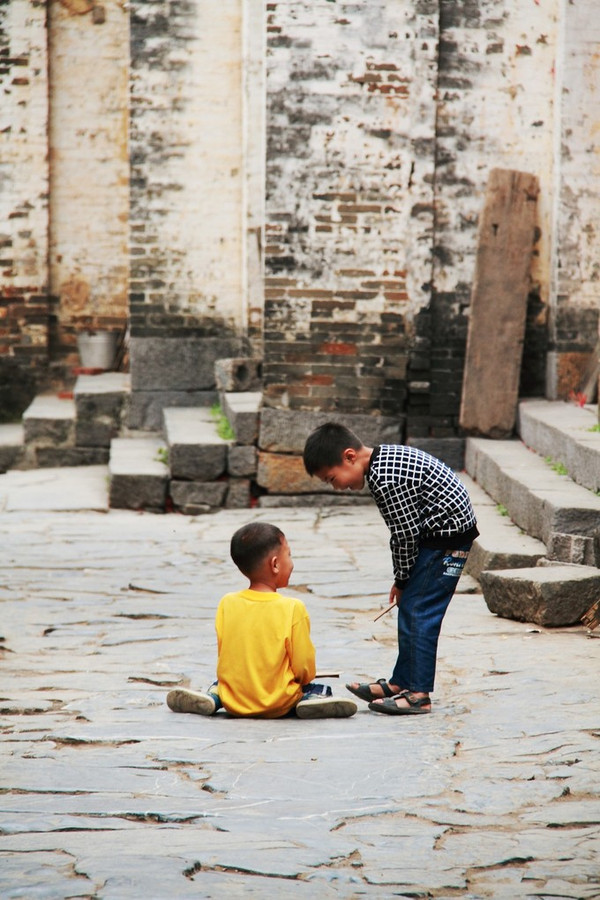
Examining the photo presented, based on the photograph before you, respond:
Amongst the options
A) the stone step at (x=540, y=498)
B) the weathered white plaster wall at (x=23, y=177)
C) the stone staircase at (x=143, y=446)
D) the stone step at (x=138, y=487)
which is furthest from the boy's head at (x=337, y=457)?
the weathered white plaster wall at (x=23, y=177)

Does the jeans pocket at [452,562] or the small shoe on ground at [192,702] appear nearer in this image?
the small shoe on ground at [192,702]

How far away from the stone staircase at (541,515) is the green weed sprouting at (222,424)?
1862 mm

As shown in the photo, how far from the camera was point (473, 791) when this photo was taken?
316 centimetres

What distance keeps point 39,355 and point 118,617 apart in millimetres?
6358

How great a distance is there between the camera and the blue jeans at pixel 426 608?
4086 mm

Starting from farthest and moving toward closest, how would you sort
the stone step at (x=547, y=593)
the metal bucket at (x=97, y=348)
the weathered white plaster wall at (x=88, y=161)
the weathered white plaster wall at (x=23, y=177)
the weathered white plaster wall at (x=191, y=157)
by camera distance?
1. the metal bucket at (x=97, y=348)
2. the weathered white plaster wall at (x=88, y=161)
3. the weathered white plaster wall at (x=23, y=177)
4. the weathered white plaster wall at (x=191, y=157)
5. the stone step at (x=547, y=593)

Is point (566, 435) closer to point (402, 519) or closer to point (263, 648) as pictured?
point (402, 519)

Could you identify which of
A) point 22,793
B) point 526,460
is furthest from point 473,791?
point 526,460

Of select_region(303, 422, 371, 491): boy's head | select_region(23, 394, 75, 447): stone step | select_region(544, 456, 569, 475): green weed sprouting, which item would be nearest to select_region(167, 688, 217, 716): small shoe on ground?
select_region(303, 422, 371, 491): boy's head

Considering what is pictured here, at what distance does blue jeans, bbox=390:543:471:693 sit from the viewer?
409 centimetres

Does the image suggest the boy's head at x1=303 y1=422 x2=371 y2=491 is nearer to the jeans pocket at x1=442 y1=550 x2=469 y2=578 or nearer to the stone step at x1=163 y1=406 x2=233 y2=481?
the jeans pocket at x1=442 y1=550 x2=469 y2=578

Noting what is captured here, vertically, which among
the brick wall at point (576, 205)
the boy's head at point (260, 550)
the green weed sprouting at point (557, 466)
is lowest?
the green weed sprouting at point (557, 466)

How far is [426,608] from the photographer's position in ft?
13.5

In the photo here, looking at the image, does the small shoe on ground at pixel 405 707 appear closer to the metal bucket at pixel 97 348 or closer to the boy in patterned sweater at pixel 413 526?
the boy in patterned sweater at pixel 413 526
